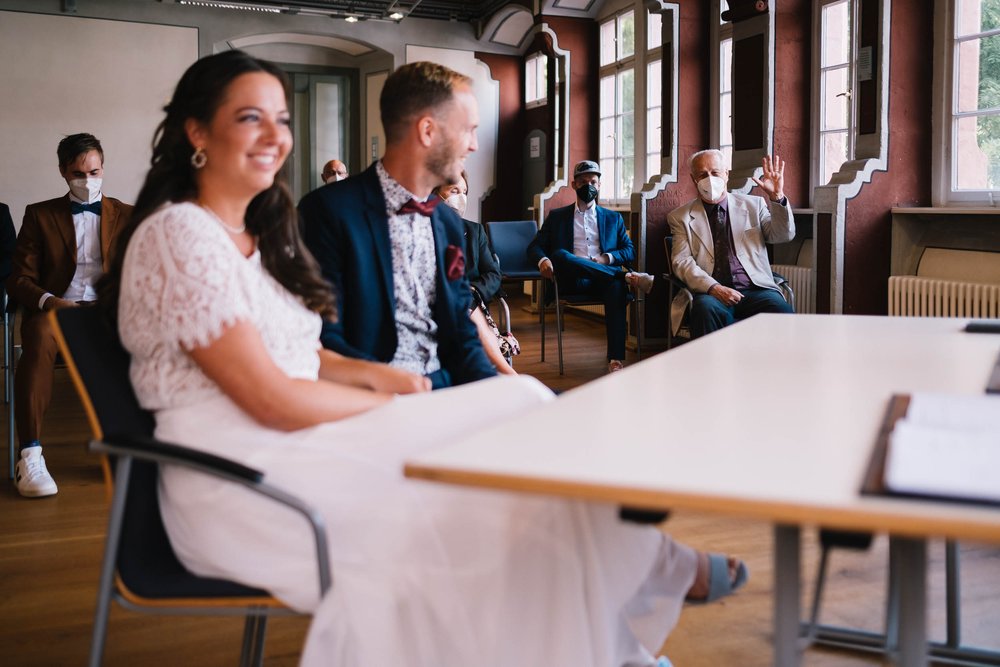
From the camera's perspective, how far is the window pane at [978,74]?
5.32 metres

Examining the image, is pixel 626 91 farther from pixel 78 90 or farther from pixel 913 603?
pixel 913 603

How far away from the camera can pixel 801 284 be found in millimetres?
6266

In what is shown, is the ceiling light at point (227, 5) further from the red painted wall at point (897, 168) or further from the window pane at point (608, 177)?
the red painted wall at point (897, 168)

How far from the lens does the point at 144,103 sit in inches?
448

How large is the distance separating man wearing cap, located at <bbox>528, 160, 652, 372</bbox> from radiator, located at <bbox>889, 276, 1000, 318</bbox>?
61.5 inches

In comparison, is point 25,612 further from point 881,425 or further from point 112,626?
point 881,425

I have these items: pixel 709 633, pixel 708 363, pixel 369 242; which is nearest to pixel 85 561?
pixel 369 242

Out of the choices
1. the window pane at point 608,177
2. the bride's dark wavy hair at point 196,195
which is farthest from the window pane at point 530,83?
the bride's dark wavy hair at point 196,195

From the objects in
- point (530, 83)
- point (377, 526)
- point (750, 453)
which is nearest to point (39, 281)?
point (377, 526)

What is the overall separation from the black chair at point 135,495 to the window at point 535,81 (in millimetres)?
10770

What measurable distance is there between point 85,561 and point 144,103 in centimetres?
956

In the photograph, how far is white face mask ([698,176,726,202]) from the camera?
5.36m

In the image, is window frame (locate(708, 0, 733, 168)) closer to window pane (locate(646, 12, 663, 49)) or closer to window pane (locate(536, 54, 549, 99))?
window pane (locate(646, 12, 663, 49))

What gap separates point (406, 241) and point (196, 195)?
0.69 metres
